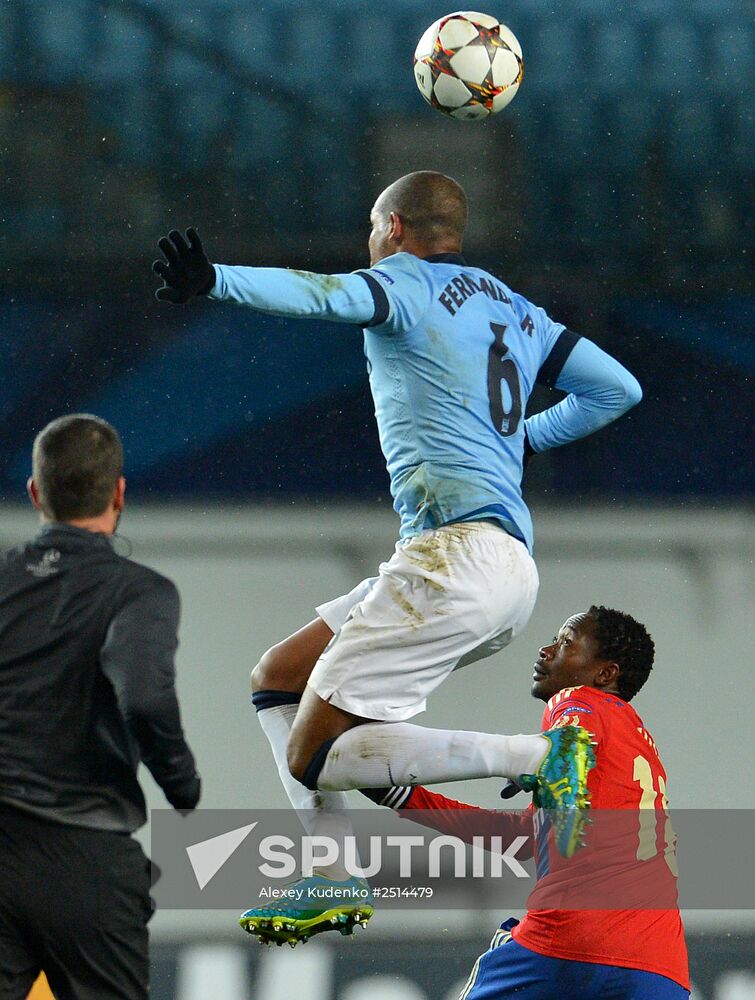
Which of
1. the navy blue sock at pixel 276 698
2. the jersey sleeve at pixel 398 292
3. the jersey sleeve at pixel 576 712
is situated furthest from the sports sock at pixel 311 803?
the jersey sleeve at pixel 398 292

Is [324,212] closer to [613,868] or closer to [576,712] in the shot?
[576,712]

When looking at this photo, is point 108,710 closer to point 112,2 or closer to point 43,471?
point 43,471

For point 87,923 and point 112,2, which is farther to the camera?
point 112,2

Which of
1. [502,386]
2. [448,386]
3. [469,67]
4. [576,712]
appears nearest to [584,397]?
[502,386]

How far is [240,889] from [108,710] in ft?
13.4

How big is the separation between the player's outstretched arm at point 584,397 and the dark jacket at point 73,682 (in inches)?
55.4

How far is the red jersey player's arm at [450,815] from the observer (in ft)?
10.9

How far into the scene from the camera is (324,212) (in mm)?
6820

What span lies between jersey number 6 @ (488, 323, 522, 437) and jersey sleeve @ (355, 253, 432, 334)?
205 mm

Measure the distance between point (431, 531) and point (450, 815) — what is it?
2.39 ft

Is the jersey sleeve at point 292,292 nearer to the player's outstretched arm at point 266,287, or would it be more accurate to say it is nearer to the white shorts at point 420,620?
the player's outstretched arm at point 266,287

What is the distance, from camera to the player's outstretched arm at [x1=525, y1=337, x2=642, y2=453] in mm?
3445

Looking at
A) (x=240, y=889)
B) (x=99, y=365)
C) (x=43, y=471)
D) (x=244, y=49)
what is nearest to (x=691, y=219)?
(x=244, y=49)

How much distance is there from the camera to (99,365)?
650 cm
